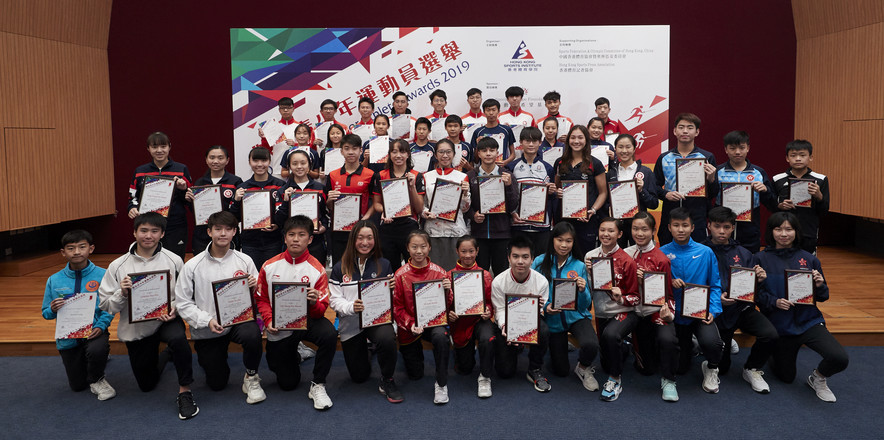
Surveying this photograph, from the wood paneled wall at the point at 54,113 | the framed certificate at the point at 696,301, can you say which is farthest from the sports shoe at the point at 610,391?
the wood paneled wall at the point at 54,113

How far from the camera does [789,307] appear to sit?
3.69 meters

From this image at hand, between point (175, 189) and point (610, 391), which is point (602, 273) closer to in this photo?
point (610, 391)

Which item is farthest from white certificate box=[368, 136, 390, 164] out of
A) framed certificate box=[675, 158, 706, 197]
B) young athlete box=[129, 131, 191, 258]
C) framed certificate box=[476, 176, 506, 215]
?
framed certificate box=[675, 158, 706, 197]

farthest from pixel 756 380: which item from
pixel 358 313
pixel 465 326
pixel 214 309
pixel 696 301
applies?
pixel 214 309

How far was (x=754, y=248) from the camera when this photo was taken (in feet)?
14.6

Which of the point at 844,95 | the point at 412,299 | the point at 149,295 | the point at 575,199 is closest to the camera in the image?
the point at 149,295

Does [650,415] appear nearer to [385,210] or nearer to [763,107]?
[385,210]

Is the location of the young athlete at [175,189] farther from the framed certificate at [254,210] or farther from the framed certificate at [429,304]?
the framed certificate at [429,304]

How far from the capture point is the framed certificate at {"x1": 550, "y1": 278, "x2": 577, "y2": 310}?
144 inches

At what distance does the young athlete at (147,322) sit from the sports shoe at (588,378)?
7.90ft

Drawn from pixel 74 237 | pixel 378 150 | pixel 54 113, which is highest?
pixel 54 113

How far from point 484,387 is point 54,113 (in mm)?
6298

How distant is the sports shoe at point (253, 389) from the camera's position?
3518 millimetres

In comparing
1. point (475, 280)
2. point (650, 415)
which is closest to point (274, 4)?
point (475, 280)
